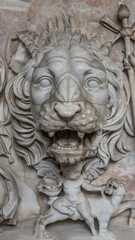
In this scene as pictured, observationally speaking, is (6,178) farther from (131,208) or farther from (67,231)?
(131,208)

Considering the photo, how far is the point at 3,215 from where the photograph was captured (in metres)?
1.60

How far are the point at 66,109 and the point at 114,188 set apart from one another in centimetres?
40

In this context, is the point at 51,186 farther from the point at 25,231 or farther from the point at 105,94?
the point at 105,94

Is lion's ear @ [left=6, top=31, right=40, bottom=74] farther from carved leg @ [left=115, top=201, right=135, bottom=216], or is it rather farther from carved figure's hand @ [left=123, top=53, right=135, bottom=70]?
carved leg @ [left=115, top=201, right=135, bottom=216]

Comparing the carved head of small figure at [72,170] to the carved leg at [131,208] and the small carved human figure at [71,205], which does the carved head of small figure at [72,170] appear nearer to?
the small carved human figure at [71,205]

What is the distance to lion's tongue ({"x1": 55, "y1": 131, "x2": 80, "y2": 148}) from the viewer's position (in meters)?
1.53

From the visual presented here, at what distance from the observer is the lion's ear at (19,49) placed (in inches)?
65.9

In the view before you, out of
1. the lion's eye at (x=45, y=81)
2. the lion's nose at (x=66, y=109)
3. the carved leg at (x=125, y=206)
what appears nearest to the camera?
the lion's nose at (x=66, y=109)

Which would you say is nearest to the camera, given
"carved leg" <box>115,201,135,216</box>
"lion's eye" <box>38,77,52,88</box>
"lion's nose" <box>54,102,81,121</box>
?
"lion's nose" <box>54,102,81,121</box>

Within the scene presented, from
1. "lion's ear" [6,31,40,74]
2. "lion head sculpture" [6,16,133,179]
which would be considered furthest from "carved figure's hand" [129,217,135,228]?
"lion's ear" [6,31,40,74]

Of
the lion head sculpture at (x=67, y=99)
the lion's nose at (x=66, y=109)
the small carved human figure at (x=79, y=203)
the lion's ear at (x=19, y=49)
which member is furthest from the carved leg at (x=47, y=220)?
the lion's ear at (x=19, y=49)

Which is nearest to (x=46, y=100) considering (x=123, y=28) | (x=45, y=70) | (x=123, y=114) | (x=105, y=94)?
(x=45, y=70)

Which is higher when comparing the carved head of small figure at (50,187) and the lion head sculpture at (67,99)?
the lion head sculpture at (67,99)

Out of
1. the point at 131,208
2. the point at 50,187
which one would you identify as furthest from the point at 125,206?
the point at 50,187
